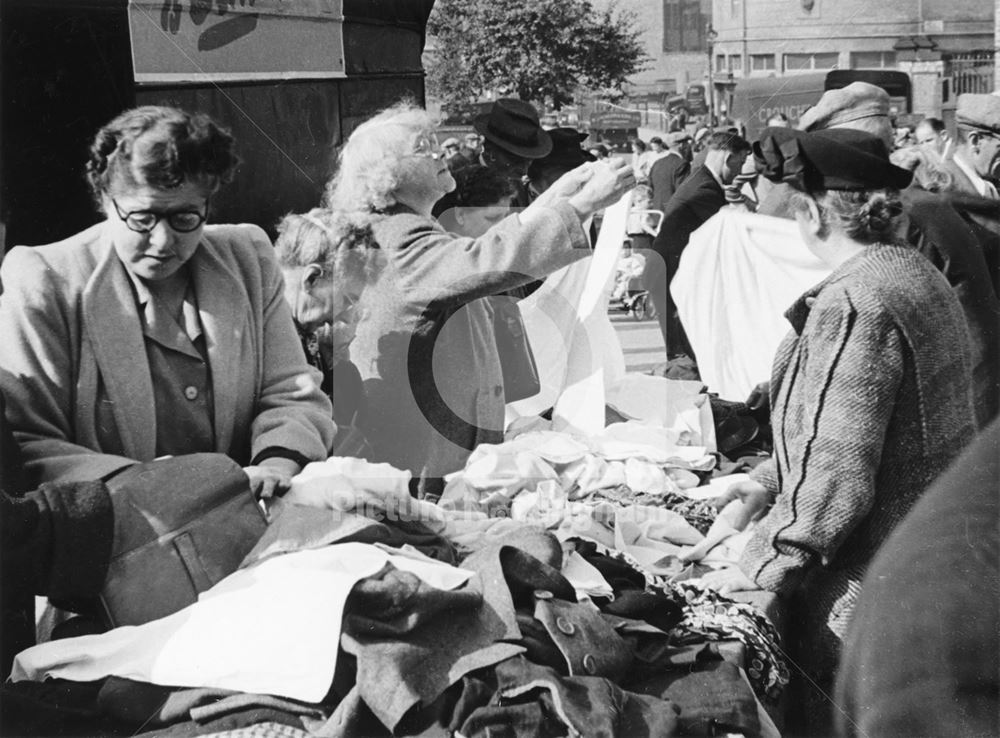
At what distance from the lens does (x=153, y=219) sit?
2367 mm

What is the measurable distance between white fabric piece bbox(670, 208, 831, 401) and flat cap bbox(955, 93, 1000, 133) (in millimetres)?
859

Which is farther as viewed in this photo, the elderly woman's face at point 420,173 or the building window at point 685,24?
the building window at point 685,24

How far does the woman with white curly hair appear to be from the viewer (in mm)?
3275

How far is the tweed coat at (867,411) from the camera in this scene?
2443 millimetres

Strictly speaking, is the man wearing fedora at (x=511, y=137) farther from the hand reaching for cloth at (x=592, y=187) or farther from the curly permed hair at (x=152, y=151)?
the curly permed hair at (x=152, y=151)

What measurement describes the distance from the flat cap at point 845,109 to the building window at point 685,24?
2.71 feet

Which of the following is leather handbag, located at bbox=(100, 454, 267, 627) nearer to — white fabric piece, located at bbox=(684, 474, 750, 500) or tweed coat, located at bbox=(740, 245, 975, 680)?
tweed coat, located at bbox=(740, 245, 975, 680)

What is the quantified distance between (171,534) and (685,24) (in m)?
4.05

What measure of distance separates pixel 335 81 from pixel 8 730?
353 cm

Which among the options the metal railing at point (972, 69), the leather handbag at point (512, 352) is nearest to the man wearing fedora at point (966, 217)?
the leather handbag at point (512, 352)

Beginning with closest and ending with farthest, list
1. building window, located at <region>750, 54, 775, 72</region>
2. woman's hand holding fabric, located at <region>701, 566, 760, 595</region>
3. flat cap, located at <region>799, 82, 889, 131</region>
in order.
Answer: woman's hand holding fabric, located at <region>701, 566, 760, 595</region>, flat cap, located at <region>799, 82, 889, 131</region>, building window, located at <region>750, 54, 775, 72</region>

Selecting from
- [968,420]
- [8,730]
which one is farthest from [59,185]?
[968,420]

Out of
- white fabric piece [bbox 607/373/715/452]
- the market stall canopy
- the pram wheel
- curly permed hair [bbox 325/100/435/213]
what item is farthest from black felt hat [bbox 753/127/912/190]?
the pram wheel

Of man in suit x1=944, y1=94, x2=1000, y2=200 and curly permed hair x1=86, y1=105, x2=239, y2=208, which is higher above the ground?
curly permed hair x1=86, y1=105, x2=239, y2=208
